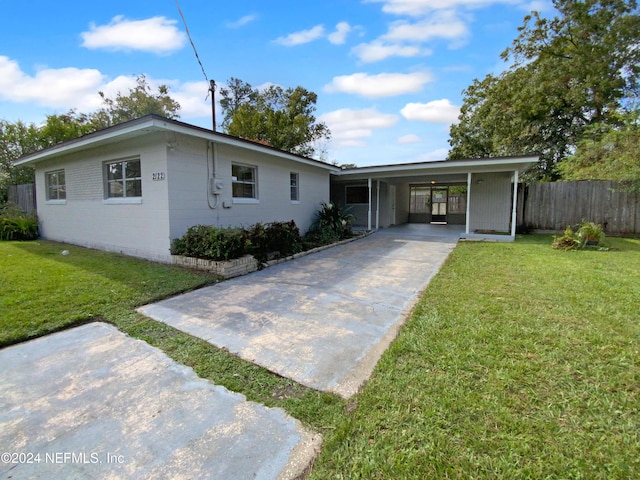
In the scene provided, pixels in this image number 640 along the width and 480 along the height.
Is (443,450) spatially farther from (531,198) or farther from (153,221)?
(531,198)

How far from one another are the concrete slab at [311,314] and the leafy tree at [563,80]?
14.5 metres

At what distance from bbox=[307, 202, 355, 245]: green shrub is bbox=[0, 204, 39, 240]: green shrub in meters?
9.35

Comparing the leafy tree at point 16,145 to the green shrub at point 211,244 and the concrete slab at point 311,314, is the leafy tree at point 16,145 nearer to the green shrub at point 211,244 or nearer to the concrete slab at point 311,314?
the green shrub at point 211,244

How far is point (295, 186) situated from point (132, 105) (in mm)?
19592

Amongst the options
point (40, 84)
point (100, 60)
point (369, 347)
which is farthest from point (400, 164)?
point (40, 84)

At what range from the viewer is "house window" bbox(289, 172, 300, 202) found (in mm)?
10406

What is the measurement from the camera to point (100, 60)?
34.4 feet

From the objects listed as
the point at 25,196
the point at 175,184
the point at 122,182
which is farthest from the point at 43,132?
the point at 175,184

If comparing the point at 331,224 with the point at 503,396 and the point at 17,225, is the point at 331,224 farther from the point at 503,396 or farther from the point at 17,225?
the point at 17,225

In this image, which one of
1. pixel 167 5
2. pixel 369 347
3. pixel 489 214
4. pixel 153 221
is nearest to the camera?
pixel 369 347

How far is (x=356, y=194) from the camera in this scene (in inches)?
582

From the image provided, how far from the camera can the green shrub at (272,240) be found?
6645 mm

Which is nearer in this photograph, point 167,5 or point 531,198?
point 167,5

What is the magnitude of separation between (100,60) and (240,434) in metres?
13.2
